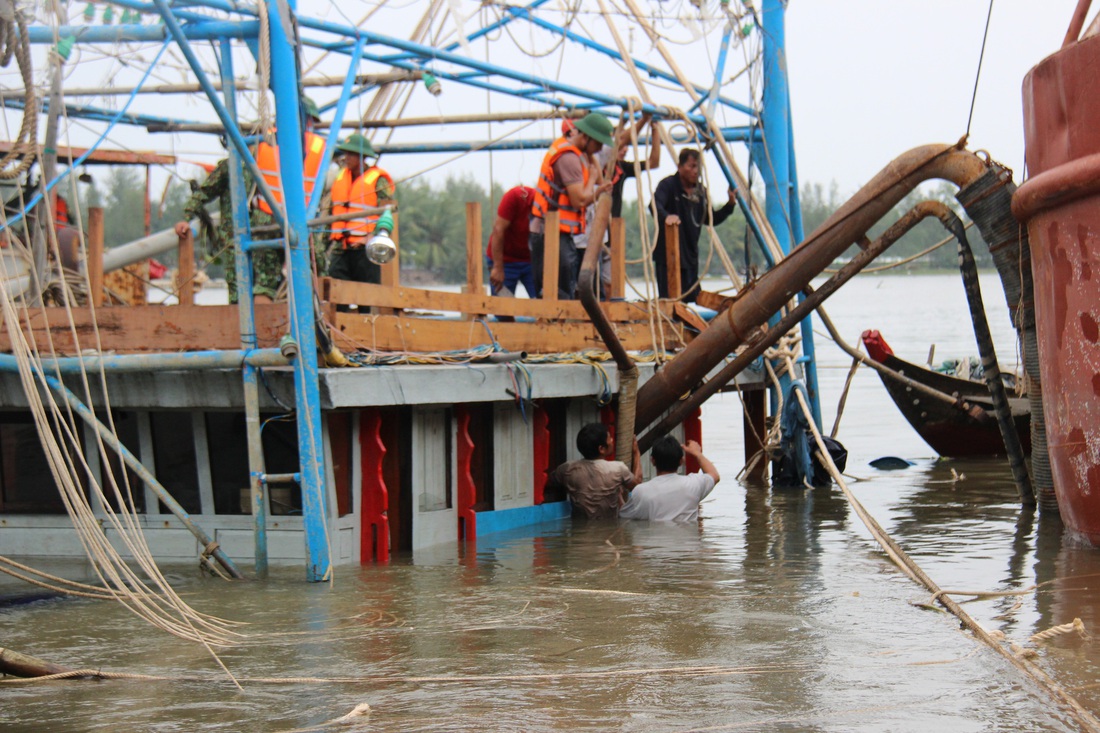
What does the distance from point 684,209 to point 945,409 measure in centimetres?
455

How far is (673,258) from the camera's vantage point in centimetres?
1111

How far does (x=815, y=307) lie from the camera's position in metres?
9.83

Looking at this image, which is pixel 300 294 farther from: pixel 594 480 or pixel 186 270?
pixel 594 480

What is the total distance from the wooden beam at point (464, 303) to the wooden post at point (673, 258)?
0.20 meters

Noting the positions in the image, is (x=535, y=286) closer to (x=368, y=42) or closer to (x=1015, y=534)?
(x=368, y=42)

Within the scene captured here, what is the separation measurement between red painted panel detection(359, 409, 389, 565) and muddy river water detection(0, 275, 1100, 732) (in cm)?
18

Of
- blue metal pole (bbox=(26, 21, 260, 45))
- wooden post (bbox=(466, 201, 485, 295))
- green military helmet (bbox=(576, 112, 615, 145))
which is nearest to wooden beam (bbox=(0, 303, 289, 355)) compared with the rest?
blue metal pole (bbox=(26, 21, 260, 45))

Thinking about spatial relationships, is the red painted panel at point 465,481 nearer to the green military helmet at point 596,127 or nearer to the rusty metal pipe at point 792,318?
the rusty metal pipe at point 792,318

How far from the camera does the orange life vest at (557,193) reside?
10.2 m

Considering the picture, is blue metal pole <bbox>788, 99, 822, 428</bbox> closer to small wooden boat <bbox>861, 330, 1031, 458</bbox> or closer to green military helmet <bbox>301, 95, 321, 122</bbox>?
small wooden boat <bbox>861, 330, 1031, 458</bbox>

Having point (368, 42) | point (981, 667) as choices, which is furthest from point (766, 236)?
point (981, 667)

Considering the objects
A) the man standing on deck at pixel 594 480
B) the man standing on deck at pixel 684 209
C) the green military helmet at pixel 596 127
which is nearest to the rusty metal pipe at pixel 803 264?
the man standing on deck at pixel 594 480

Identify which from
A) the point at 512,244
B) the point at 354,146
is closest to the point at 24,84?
the point at 354,146

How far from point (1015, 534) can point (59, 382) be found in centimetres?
625
